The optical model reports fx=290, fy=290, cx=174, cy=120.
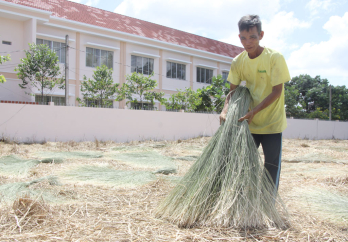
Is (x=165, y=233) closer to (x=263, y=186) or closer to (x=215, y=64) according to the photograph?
(x=263, y=186)

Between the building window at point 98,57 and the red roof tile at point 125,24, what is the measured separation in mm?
1352

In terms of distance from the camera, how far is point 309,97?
26.3 meters

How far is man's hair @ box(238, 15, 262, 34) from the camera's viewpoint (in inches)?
73.6

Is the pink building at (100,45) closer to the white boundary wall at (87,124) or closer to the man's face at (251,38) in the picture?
the white boundary wall at (87,124)

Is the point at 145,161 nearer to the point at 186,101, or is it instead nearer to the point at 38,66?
the point at 38,66

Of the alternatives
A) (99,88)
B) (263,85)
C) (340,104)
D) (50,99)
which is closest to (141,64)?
(99,88)

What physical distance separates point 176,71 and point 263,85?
16529 mm

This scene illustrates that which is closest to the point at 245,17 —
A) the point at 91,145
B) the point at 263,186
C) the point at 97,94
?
the point at 263,186

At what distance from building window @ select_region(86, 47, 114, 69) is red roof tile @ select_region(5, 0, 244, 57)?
1352 mm

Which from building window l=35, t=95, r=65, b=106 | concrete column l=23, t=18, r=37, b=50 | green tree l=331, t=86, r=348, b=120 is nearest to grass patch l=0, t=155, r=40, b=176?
building window l=35, t=95, r=65, b=106

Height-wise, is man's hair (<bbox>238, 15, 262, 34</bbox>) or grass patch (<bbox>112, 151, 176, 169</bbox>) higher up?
man's hair (<bbox>238, 15, 262, 34</bbox>)

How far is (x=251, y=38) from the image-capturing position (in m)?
1.92

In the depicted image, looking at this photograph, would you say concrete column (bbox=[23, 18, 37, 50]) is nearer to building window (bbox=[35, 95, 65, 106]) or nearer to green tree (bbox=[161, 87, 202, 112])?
building window (bbox=[35, 95, 65, 106])

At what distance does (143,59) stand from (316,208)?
15.4 m
